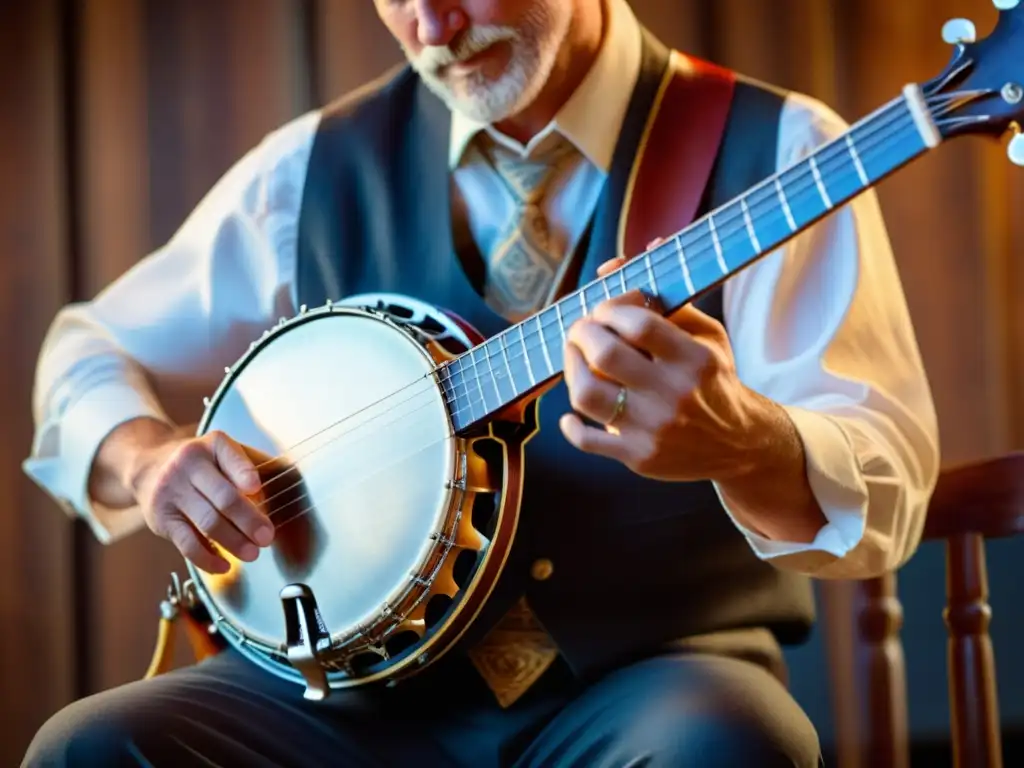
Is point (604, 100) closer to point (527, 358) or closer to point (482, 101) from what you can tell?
point (482, 101)

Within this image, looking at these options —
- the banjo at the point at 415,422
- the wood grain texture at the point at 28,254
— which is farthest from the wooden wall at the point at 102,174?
the banjo at the point at 415,422

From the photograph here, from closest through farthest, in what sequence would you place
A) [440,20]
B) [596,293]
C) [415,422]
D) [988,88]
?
[988,88] → [596,293] → [415,422] → [440,20]

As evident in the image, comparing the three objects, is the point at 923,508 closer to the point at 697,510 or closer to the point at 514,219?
the point at 697,510

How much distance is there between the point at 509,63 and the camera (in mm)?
951

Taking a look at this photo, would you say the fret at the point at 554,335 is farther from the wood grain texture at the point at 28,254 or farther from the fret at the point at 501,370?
the wood grain texture at the point at 28,254

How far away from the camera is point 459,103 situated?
96 centimetres

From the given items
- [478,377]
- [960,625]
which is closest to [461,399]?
[478,377]

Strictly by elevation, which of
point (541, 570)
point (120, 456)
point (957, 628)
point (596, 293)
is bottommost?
point (957, 628)

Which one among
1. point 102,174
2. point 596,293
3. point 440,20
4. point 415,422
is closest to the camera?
point 596,293

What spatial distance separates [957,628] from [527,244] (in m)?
0.47

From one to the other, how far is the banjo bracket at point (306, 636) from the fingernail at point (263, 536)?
0.04 metres

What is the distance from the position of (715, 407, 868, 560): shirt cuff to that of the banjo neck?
14 cm

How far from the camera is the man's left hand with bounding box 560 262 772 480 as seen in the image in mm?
653

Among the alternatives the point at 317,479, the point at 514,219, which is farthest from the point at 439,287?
the point at 317,479
